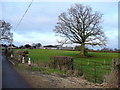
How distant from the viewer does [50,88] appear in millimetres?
7293

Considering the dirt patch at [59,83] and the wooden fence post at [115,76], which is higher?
the wooden fence post at [115,76]

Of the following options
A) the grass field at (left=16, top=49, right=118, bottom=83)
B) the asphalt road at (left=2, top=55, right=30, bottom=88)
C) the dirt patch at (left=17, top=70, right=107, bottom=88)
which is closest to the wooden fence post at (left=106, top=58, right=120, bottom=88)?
the dirt patch at (left=17, top=70, right=107, bottom=88)

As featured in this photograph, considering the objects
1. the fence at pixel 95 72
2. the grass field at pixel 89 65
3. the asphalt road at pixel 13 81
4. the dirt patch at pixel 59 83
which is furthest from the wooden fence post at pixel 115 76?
the asphalt road at pixel 13 81

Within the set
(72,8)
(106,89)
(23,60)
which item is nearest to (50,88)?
(106,89)

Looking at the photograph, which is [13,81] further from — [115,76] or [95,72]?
[95,72]

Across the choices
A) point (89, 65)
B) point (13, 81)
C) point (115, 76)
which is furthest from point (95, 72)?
point (89, 65)

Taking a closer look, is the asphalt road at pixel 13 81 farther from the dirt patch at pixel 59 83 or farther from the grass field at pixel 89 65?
the grass field at pixel 89 65

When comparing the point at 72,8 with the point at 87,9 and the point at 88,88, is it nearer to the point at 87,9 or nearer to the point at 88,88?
the point at 87,9

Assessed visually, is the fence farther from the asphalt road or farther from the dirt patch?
the asphalt road

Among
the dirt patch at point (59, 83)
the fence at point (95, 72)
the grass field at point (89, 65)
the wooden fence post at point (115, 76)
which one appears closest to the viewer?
the wooden fence post at point (115, 76)

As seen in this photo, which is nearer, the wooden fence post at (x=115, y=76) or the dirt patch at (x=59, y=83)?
the wooden fence post at (x=115, y=76)

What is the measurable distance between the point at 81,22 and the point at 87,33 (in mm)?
3086

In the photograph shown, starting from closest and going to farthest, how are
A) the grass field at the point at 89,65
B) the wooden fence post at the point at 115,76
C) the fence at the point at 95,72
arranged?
the wooden fence post at the point at 115,76 → the fence at the point at 95,72 → the grass field at the point at 89,65

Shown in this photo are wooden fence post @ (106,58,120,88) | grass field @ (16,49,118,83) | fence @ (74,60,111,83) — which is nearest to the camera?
wooden fence post @ (106,58,120,88)
